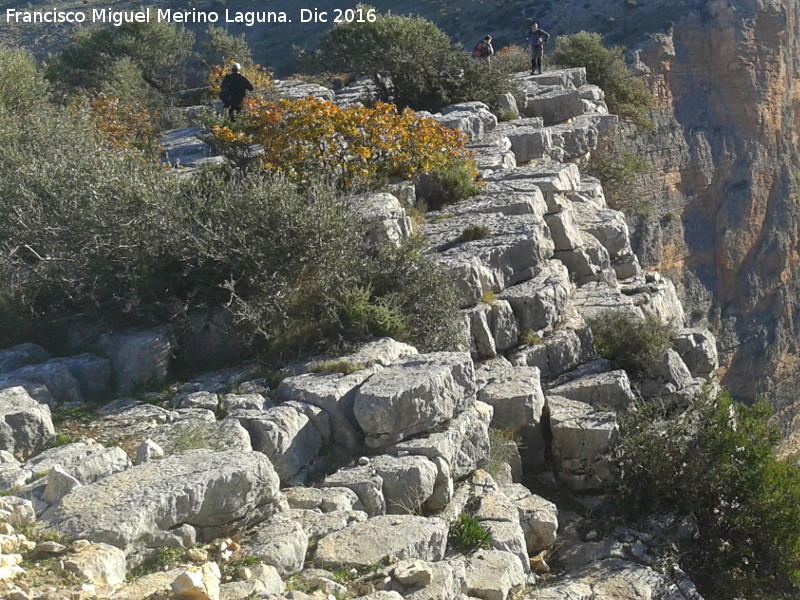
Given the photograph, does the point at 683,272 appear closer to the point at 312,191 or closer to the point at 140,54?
the point at 140,54

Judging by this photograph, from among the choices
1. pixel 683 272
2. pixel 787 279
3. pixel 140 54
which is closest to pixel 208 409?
pixel 140 54

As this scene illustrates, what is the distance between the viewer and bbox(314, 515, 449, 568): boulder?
5.79 meters

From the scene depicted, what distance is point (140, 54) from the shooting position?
2173 centimetres

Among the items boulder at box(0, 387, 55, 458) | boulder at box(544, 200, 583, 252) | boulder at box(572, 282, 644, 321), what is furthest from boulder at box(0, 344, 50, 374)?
boulder at box(544, 200, 583, 252)

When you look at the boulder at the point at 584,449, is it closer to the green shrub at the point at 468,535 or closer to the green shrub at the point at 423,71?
the green shrub at the point at 468,535

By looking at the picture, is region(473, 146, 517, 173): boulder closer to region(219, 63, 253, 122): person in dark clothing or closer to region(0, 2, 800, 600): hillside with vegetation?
region(0, 2, 800, 600): hillside with vegetation

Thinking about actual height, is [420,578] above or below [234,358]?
below

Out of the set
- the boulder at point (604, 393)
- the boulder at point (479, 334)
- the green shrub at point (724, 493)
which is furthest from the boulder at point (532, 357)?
the green shrub at point (724, 493)

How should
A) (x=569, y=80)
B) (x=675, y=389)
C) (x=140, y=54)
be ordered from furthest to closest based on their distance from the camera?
(x=140, y=54), (x=569, y=80), (x=675, y=389)

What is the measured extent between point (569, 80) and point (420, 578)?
16031mm

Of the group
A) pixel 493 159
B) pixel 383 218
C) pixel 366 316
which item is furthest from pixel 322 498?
pixel 493 159

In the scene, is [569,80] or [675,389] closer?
[675,389]

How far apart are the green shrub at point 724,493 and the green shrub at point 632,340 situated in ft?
5.52

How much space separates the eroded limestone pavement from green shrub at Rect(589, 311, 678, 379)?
0.65 feet
